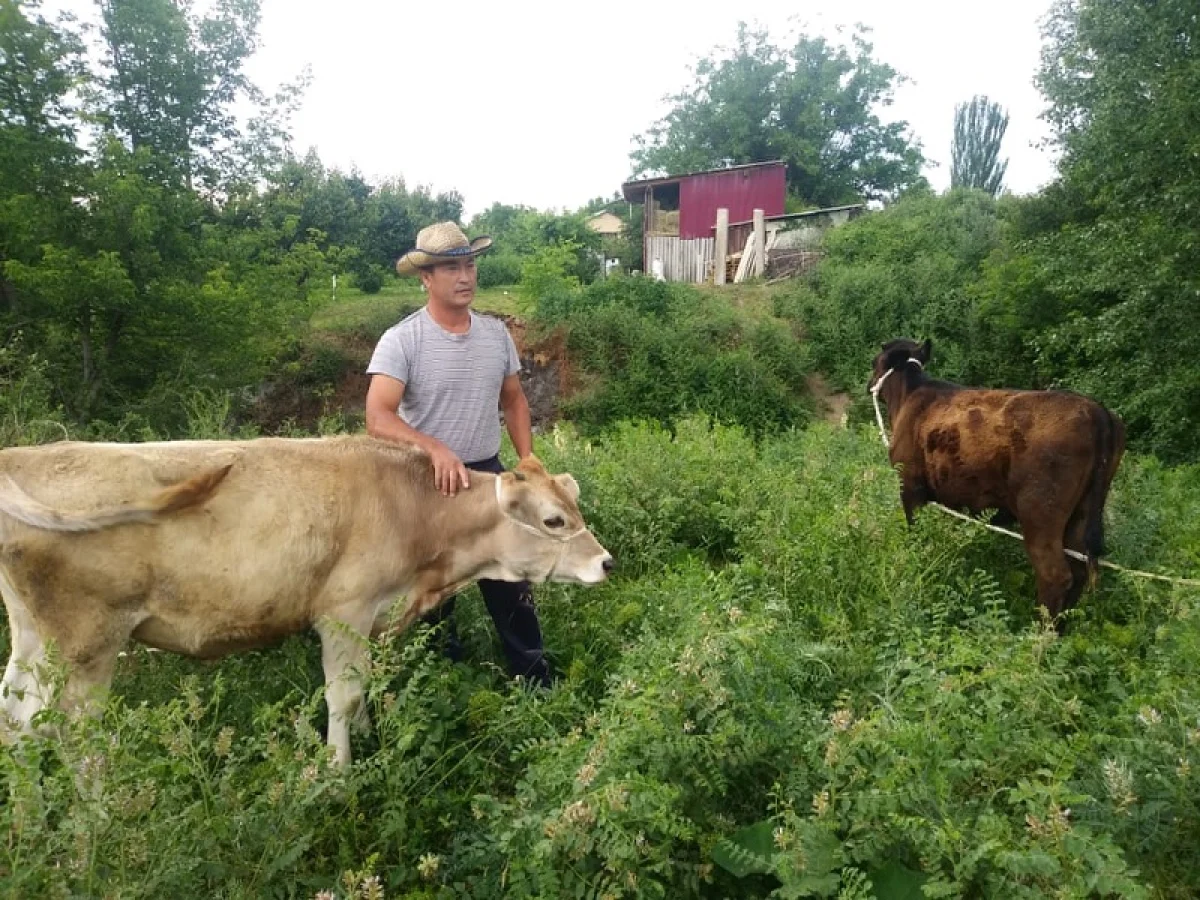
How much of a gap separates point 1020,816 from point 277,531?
2915 millimetres

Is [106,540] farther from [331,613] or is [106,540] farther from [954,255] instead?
[954,255]

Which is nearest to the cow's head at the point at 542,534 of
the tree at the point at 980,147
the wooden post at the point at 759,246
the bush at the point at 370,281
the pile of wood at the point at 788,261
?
the wooden post at the point at 759,246

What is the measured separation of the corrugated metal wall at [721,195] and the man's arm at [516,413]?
76.3 feet

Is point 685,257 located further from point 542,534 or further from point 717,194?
point 542,534

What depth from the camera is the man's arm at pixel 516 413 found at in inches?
159

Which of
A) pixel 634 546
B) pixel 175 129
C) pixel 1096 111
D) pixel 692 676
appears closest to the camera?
pixel 692 676

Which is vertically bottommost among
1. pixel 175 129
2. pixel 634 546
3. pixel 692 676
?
pixel 634 546

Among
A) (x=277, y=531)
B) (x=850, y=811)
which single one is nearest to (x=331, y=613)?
(x=277, y=531)

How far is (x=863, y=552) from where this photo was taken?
4.39 metres

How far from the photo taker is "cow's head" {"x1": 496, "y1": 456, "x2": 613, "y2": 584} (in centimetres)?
348

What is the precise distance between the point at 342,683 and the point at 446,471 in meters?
1.01

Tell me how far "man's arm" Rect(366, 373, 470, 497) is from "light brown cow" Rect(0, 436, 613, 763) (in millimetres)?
78

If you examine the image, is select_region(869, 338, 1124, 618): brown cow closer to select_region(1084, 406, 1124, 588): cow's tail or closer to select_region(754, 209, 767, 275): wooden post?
select_region(1084, 406, 1124, 588): cow's tail

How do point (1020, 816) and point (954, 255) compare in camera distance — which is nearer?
point (1020, 816)
